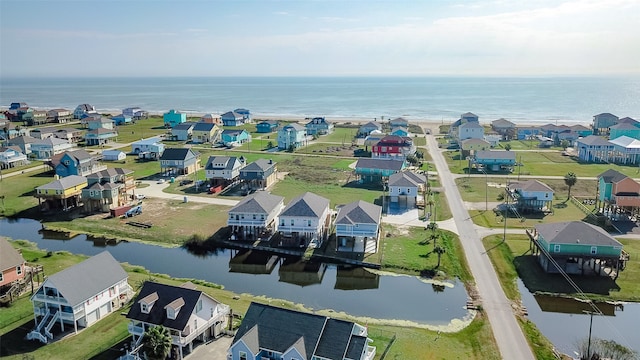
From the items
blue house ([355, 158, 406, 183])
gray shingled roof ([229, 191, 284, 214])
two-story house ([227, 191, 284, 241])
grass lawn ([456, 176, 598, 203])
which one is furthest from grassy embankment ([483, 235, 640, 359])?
blue house ([355, 158, 406, 183])

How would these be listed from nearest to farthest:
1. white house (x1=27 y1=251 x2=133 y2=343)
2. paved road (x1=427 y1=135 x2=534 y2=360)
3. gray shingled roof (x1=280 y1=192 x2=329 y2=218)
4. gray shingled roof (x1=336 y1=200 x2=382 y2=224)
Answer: paved road (x1=427 y1=135 x2=534 y2=360), white house (x1=27 y1=251 x2=133 y2=343), gray shingled roof (x1=336 y1=200 x2=382 y2=224), gray shingled roof (x1=280 y1=192 x2=329 y2=218)

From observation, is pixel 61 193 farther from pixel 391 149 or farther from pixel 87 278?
pixel 391 149

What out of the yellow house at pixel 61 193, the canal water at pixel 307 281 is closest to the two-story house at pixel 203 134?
the yellow house at pixel 61 193

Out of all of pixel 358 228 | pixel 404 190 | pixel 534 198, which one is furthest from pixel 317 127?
pixel 358 228

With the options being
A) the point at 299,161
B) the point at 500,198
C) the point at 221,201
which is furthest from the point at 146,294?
the point at 299,161

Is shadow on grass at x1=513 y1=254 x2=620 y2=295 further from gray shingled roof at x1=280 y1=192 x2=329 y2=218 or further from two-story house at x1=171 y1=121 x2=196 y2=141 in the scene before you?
two-story house at x1=171 y1=121 x2=196 y2=141

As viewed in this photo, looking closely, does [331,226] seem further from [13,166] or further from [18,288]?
[13,166]
